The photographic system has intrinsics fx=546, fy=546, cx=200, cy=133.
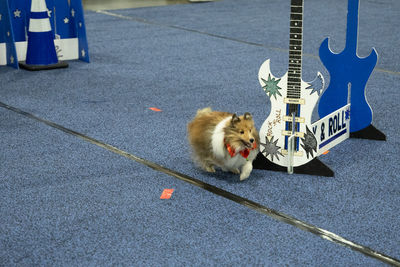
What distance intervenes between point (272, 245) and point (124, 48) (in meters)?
3.55

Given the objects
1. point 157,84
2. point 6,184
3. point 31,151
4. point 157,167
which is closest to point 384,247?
point 157,167

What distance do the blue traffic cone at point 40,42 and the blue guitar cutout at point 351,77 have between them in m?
2.38

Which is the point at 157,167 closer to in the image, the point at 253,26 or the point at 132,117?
the point at 132,117

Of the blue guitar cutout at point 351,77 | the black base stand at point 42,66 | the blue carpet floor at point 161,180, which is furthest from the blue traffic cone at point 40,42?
the blue guitar cutout at point 351,77

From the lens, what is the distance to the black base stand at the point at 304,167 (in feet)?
7.87

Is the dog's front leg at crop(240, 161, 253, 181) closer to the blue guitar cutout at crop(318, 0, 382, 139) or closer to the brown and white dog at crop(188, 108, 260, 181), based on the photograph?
the brown and white dog at crop(188, 108, 260, 181)

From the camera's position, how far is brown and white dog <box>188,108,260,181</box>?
7.39 feet

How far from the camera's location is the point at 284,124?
7.90 ft

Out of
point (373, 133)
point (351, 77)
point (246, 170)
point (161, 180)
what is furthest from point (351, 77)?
point (161, 180)

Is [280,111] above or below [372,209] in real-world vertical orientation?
above

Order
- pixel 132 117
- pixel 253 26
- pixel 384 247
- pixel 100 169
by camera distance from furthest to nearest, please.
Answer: pixel 253 26 → pixel 132 117 → pixel 100 169 → pixel 384 247

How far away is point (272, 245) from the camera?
6.13 ft

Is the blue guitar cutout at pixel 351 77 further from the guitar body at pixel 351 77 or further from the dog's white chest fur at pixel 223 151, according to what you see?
the dog's white chest fur at pixel 223 151

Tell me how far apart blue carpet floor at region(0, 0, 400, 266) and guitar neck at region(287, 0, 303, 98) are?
1.30 ft
